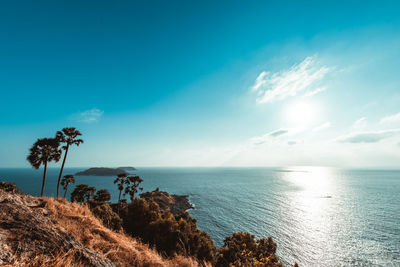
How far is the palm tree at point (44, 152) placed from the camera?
81.5 ft

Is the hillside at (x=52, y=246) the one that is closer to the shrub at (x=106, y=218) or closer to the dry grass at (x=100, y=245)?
the dry grass at (x=100, y=245)

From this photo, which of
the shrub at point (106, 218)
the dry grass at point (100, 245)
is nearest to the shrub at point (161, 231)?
the shrub at point (106, 218)

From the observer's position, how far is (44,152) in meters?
25.6

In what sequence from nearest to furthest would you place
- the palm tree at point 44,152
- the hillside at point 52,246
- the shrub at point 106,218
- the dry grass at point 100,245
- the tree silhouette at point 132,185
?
1. the hillside at point 52,246
2. the dry grass at point 100,245
3. the shrub at point 106,218
4. the palm tree at point 44,152
5. the tree silhouette at point 132,185

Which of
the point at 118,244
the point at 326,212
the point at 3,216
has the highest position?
the point at 3,216

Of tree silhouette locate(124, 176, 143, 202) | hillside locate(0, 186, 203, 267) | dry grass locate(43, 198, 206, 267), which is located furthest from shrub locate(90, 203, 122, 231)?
tree silhouette locate(124, 176, 143, 202)

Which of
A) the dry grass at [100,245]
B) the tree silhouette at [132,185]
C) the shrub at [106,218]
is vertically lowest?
the tree silhouette at [132,185]

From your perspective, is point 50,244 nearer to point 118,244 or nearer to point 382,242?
point 118,244

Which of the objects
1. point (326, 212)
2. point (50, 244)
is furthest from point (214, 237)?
point (326, 212)

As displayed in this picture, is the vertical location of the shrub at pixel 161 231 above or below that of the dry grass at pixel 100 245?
below

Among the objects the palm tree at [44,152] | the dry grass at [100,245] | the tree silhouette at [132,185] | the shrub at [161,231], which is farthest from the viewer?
the tree silhouette at [132,185]

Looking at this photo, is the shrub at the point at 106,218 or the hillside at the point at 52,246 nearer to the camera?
the hillside at the point at 52,246

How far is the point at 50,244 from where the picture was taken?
3473 mm

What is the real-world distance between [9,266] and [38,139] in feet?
103
